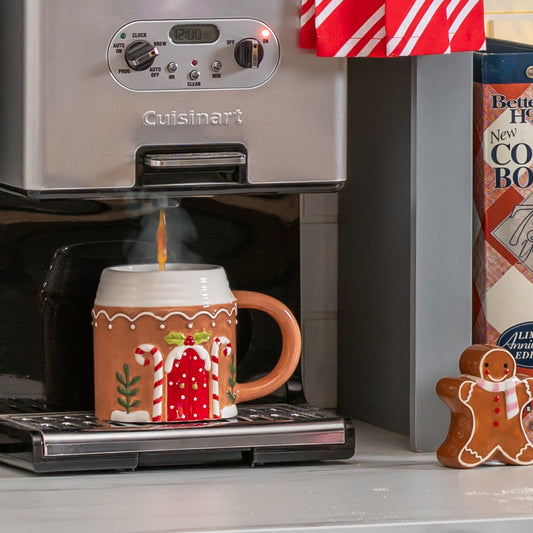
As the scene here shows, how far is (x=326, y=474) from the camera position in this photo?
90 centimetres

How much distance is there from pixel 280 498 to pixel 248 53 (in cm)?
37

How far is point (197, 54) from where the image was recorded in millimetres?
917

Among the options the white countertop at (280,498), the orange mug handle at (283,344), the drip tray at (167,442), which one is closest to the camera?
the white countertop at (280,498)

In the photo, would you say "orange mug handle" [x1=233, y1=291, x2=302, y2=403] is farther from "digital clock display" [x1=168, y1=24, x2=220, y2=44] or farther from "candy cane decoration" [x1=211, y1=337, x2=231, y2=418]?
"digital clock display" [x1=168, y1=24, x2=220, y2=44]

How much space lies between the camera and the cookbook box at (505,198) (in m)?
1.00

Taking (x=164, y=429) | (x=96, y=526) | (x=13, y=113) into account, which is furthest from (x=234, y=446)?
(x=13, y=113)

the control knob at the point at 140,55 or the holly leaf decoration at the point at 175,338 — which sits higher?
the control knob at the point at 140,55

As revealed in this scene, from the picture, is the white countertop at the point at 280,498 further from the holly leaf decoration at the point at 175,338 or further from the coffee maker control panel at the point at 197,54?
the coffee maker control panel at the point at 197,54

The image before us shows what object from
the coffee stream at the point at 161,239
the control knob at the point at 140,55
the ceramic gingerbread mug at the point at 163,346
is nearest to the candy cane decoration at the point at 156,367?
the ceramic gingerbread mug at the point at 163,346

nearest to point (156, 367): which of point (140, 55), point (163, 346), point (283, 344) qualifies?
point (163, 346)

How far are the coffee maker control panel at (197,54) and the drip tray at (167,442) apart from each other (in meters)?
0.28

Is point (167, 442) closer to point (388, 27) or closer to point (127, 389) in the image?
point (127, 389)

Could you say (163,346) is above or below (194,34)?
below

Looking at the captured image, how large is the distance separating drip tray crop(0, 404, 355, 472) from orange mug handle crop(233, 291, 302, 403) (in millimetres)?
41
